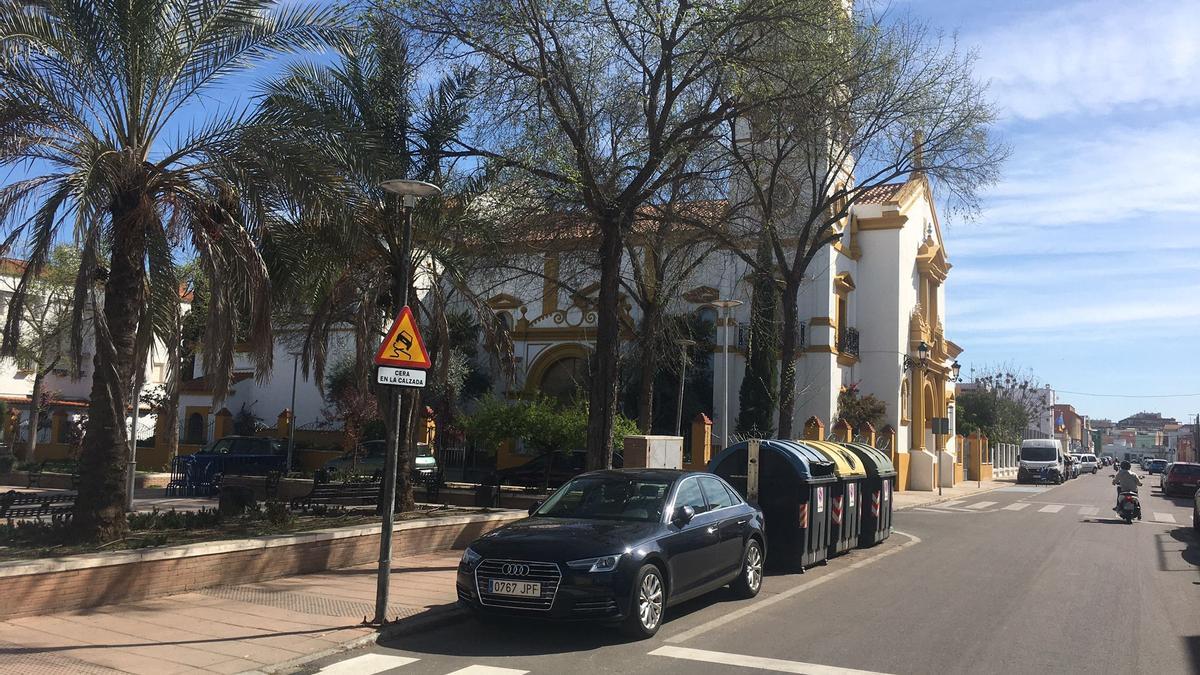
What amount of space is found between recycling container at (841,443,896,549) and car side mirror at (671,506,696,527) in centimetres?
707

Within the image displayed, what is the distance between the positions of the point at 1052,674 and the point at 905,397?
33246 millimetres

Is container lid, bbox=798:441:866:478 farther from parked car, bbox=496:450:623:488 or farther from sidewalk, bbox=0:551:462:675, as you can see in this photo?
parked car, bbox=496:450:623:488

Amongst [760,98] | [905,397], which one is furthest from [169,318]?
[905,397]

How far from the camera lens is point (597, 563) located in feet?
26.0

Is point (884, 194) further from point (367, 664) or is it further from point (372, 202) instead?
point (367, 664)

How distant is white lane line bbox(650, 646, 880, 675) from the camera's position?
7094 mm

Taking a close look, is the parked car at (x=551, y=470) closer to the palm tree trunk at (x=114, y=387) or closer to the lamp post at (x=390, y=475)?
the palm tree trunk at (x=114, y=387)

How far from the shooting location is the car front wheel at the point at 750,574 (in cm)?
1028

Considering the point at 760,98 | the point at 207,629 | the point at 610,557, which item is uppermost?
the point at 760,98

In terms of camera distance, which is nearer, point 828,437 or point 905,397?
point 828,437

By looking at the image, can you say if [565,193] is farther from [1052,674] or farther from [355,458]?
[355,458]

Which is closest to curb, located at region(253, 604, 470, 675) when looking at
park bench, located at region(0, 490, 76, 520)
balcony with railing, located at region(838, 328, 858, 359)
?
park bench, located at region(0, 490, 76, 520)

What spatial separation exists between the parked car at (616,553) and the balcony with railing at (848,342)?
25.9m

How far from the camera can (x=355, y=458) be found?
26.5 m
